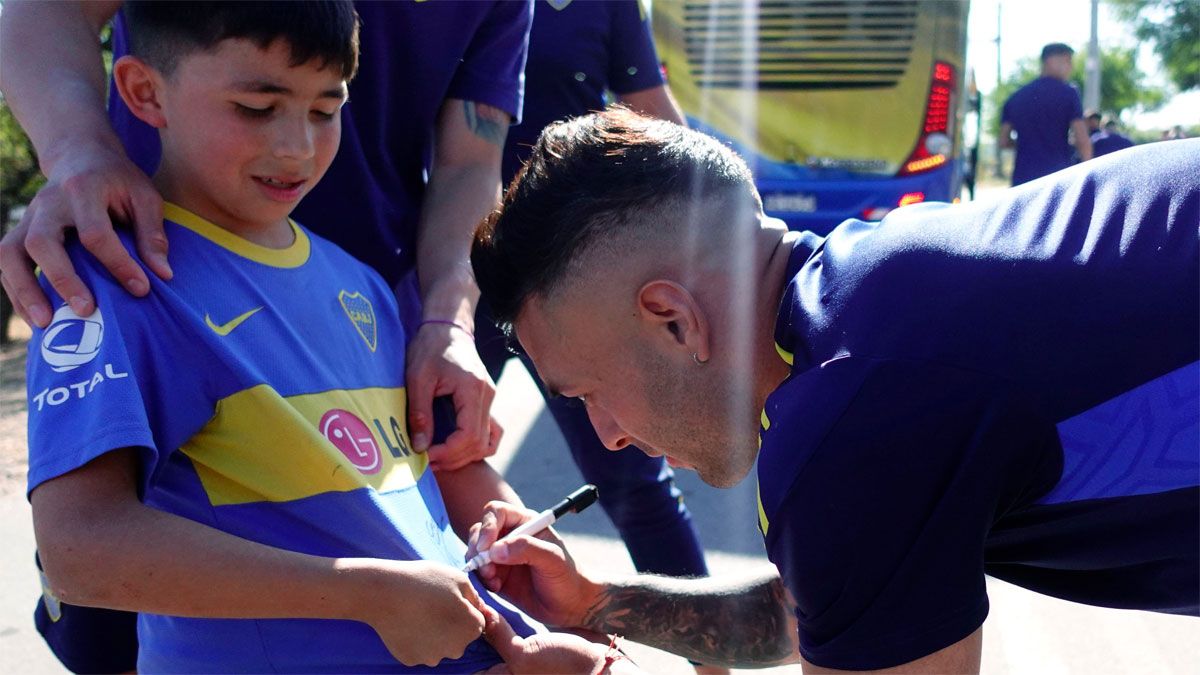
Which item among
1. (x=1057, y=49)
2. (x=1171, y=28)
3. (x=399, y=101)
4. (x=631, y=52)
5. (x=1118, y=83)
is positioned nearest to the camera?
(x=399, y=101)

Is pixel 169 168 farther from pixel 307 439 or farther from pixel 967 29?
pixel 967 29

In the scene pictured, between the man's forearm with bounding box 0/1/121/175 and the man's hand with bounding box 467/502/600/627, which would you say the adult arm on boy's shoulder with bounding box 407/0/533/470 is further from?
the man's forearm with bounding box 0/1/121/175

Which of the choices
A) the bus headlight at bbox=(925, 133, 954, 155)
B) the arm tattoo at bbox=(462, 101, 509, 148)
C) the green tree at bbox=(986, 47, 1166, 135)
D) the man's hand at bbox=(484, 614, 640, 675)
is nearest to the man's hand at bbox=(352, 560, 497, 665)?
the man's hand at bbox=(484, 614, 640, 675)

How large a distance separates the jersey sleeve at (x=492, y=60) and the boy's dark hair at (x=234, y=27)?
17.1 inches

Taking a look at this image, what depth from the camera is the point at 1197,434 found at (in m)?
1.33

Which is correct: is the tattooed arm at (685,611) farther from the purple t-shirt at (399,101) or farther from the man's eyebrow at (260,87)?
the man's eyebrow at (260,87)

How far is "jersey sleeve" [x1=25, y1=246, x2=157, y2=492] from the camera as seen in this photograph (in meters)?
1.38

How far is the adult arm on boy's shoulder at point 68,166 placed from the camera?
152 centimetres

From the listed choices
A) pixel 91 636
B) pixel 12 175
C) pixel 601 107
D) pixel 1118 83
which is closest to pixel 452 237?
pixel 91 636

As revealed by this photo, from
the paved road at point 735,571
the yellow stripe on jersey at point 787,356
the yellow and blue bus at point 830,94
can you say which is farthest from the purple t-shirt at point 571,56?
the yellow and blue bus at point 830,94

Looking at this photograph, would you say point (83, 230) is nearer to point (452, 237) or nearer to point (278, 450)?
point (278, 450)

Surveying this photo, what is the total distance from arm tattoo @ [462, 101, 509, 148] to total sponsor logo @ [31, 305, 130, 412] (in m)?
0.92

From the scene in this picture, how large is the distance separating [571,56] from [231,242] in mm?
1431

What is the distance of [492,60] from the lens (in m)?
2.21
